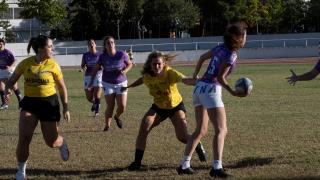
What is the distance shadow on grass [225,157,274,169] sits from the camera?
9133mm

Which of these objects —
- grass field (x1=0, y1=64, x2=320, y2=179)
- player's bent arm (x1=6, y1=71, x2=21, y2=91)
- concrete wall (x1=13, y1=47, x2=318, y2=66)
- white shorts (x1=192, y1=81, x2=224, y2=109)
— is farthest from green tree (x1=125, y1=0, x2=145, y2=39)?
white shorts (x1=192, y1=81, x2=224, y2=109)

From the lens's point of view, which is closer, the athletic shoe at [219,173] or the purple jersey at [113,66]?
the athletic shoe at [219,173]

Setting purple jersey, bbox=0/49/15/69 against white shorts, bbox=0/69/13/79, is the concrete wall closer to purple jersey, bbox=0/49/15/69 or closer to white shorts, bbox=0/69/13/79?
white shorts, bbox=0/69/13/79

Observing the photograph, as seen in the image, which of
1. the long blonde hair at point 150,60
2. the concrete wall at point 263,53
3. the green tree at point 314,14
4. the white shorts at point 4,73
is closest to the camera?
the long blonde hair at point 150,60

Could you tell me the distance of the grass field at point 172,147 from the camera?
882 centimetres

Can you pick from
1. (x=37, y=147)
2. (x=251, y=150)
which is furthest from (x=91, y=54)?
(x=251, y=150)

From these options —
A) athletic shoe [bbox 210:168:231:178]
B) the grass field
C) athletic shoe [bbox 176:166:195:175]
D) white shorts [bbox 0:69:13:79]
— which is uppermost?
white shorts [bbox 0:69:13:79]

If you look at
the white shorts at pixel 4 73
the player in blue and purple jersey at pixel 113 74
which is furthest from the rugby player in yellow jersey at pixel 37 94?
the white shorts at pixel 4 73

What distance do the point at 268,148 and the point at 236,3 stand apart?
60052 mm

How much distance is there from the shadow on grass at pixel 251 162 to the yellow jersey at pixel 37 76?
2907 millimetres

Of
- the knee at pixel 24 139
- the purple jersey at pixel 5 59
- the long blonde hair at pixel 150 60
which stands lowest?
the knee at pixel 24 139

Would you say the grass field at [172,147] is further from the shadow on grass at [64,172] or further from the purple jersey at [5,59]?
the purple jersey at [5,59]

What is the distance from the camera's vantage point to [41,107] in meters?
8.20

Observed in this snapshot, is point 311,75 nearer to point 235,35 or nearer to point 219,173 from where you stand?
point 235,35
